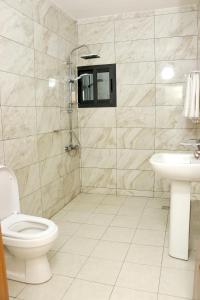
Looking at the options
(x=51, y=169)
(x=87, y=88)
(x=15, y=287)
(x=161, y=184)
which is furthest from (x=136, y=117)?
(x=15, y=287)

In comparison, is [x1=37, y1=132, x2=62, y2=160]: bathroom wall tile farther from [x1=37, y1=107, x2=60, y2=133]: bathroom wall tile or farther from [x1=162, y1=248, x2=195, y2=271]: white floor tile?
[x1=162, y1=248, x2=195, y2=271]: white floor tile

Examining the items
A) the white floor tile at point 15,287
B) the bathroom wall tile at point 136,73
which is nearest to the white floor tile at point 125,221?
the white floor tile at point 15,287

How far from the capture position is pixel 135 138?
143 inches

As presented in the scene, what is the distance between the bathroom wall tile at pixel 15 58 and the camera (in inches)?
88.7

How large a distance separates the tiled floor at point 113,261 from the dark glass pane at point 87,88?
1.60 m

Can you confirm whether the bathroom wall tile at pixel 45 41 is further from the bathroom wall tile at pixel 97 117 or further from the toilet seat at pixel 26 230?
the toilet seat at pixel 26 230

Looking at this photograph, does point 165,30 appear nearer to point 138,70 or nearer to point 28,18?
point 138,70

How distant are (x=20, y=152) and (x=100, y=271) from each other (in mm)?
1262

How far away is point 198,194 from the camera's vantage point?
3.50 metres

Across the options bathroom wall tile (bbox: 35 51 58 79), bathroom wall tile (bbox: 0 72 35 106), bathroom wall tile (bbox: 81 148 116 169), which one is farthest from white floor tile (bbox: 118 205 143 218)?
bathroom wall tile (bbox: 35 51 58 79)

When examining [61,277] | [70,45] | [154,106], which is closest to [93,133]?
[154,106]

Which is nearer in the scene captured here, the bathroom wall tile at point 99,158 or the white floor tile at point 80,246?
the white floor tile at point 80,246

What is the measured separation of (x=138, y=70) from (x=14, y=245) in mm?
2653

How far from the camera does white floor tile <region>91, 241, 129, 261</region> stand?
7.45 feet
